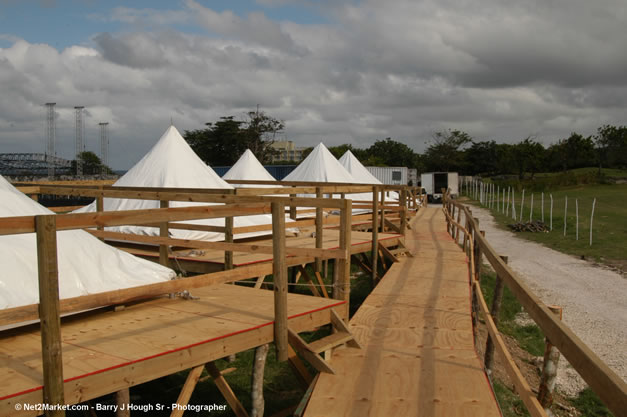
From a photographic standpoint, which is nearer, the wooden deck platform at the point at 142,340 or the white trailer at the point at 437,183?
the wooden deck platform at the point at 142,340

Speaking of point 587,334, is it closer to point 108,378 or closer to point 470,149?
point 108,378

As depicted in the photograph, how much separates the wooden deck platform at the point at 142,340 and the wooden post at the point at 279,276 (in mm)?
105

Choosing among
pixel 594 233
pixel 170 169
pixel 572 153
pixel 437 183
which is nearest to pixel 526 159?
pixel 572 153

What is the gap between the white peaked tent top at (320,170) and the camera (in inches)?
765

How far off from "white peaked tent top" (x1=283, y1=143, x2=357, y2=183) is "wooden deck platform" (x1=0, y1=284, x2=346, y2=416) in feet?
45.8

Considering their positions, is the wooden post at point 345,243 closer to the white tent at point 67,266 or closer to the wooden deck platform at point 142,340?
the wooden deck platform at point 142,340

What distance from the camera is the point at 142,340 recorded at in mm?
3986

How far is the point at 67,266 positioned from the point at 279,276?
213 centimetres

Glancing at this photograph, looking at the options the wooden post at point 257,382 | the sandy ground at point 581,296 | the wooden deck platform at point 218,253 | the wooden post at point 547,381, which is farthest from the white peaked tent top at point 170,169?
the wooden post at point 547,381

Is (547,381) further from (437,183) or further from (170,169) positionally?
(437,183)

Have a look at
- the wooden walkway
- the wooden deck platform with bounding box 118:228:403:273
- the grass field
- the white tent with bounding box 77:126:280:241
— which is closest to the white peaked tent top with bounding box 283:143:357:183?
the white tent with bounding box 77:126:280:241

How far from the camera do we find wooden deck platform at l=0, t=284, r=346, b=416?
128 inches

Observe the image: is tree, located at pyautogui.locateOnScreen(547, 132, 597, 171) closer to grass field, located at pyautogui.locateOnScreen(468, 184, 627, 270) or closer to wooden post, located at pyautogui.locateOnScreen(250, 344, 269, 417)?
grass field, located at pyautogui.locateOnScreen(468, 184, 627, 270)

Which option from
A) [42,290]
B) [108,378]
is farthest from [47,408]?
[42,290]
